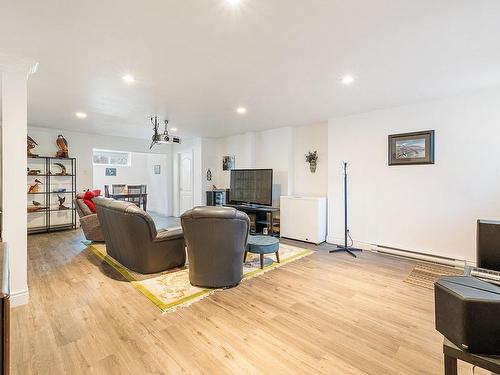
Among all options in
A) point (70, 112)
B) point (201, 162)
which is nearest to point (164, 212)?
point (201, 162)

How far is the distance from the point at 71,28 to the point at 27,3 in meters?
0.30

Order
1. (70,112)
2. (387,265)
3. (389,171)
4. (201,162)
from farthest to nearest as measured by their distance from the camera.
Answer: (201,162)
(70,112)
(389,171)
(387,265)

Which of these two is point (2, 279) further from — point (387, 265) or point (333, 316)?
point (387, 265)

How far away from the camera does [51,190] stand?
5980mm

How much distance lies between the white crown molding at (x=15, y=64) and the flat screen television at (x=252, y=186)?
4.03 m

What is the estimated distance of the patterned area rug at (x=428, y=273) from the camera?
3.10m

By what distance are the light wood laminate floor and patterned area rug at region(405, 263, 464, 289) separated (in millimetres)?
164

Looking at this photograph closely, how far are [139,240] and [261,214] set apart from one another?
127 inches

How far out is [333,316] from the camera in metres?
2.35

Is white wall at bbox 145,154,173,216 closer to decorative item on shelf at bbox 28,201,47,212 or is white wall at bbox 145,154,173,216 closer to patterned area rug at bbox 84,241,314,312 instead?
decorative item on shelf at bbox 28,201,47,212

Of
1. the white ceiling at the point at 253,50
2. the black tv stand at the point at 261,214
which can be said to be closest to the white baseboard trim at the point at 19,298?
the white ceiling at the point at 253,50

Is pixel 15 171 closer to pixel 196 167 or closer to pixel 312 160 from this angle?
pixel 312 160

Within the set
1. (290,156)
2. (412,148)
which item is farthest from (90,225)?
(412,148)

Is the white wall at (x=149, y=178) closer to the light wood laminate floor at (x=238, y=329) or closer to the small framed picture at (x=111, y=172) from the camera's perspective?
the small framed picture at (x=111, y=172)
